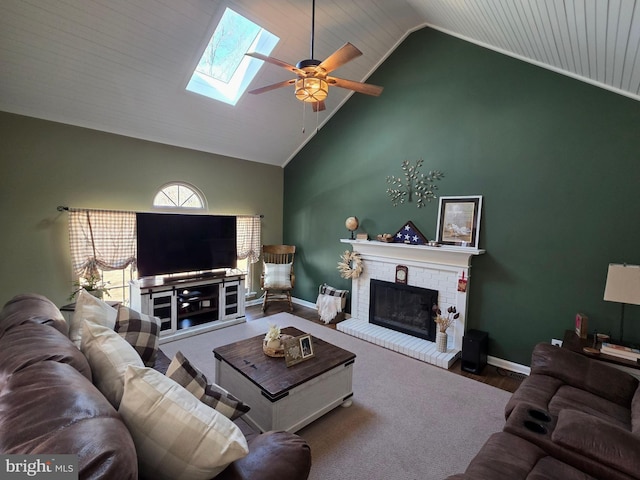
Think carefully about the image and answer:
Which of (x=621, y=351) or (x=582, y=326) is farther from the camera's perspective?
(x=582, y=326)

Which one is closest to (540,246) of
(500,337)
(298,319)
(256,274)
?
(500,337)

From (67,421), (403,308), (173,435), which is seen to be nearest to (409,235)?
(403,308)

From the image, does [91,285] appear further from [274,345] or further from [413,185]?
[413,185]

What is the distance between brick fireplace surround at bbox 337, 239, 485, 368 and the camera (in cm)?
357

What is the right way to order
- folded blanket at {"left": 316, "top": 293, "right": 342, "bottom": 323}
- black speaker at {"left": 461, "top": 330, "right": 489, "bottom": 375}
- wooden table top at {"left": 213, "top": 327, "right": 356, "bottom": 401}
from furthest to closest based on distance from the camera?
folded blanket at {"left": 316, "top": 293, "right": 342, "bottom": 323}, black speaker at {"left": 461, "top": 330, "right": 489, "bottom": 375}, wooden table top at {"left": 213, "top": 327, "right": 356, "bottom": 401}

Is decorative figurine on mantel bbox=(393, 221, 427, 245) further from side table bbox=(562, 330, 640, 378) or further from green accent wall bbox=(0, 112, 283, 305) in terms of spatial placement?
green accent wall bbox=(0, 112, 283, 305)

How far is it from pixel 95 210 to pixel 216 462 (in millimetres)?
3833

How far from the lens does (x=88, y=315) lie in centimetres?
197

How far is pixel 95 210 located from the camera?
12.3 feet

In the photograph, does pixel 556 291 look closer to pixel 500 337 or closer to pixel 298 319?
pixel 500 337

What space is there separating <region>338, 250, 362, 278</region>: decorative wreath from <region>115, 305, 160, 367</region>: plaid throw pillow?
2.83 metres

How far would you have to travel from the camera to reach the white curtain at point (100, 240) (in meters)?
3.63

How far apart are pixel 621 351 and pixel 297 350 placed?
103 inches

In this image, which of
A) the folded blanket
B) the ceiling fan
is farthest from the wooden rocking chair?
the ceiling fan
